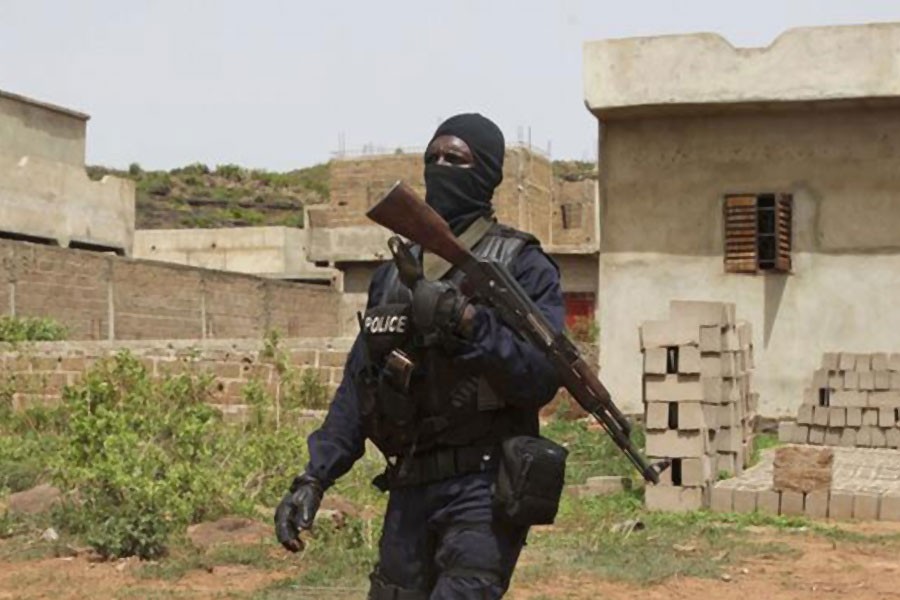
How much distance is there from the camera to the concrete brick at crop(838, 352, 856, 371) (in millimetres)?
14852

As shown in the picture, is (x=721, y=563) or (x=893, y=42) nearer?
(x=721, y=563)

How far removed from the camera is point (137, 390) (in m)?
11.8

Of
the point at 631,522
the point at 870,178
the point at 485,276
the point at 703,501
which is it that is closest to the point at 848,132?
the point at 870,178

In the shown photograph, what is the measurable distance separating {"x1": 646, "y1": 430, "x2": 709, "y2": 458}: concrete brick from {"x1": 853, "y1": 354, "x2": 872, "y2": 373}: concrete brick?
17.1 ft

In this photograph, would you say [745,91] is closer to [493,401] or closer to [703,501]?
[703,501]

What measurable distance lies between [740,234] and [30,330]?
961 centimetres

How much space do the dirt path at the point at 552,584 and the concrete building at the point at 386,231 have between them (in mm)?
18815

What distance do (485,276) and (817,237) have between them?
13.2 m

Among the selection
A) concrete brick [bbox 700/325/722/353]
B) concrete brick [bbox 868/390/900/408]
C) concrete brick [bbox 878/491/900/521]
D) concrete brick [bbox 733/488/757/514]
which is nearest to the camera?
concrete brick [bbox 878/491/900/521]

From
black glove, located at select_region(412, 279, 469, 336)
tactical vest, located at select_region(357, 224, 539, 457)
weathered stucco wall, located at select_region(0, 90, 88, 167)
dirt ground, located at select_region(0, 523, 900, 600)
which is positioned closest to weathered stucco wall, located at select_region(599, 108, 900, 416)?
dirt ground, located at select_region(0, 523, 900, 600)

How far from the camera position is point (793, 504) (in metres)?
9.84

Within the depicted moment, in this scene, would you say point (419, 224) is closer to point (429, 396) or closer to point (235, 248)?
point (429, 396)

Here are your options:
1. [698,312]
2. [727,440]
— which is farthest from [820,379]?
[698,312]

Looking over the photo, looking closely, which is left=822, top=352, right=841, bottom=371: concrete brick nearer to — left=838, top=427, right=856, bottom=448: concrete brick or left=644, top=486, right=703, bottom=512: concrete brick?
left=838, top=427, right=856, bottom=448: concrete brick
